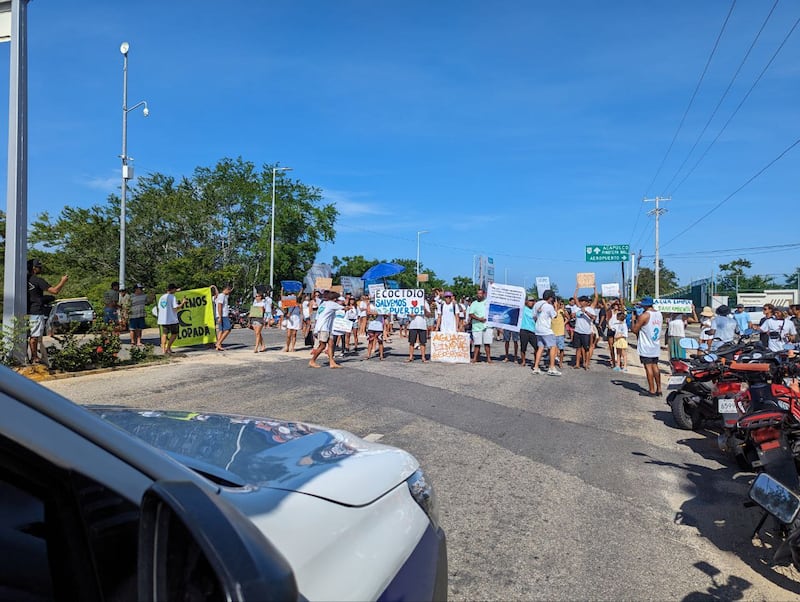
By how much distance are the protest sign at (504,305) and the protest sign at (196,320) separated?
7006 millimetres

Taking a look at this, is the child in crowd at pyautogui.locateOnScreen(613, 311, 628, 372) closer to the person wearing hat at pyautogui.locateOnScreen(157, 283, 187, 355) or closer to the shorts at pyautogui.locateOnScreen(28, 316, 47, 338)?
the person wearing hat at pyautogui.locateOnScreen(157, 283, 187, 355)

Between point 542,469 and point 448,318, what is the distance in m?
9.29

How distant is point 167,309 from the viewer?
44.5 ft

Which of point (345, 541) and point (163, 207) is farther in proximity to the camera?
point (163, 207)

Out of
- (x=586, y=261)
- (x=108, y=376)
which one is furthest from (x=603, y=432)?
(x=586, y=261)

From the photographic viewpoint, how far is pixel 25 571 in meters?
1.45

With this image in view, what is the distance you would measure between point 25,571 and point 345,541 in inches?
31.7

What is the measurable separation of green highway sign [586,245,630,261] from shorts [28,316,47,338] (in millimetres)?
34073

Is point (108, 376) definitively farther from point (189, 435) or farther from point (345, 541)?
point (345, 541)

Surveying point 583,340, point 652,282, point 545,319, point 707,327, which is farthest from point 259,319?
point 652,282

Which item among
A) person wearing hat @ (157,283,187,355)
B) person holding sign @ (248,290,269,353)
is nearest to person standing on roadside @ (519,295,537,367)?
person holding sign @ (248,290,269,353)

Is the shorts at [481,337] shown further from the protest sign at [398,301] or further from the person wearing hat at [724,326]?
the person wearing hat at [724,326]

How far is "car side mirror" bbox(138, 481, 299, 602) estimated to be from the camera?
3.21 feet

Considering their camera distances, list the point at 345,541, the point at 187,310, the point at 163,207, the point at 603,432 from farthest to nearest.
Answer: the point at 163,207, the point at 187,310, the point at 603,432, the point at 345,541
